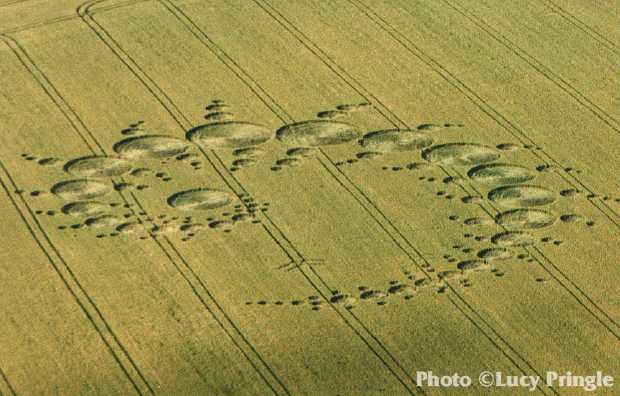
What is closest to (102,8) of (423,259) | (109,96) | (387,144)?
(109,96)

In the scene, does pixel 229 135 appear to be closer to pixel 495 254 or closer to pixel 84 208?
pixel 84 208

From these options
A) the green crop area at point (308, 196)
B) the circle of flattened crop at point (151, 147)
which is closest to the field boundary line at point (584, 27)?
the green crop area at point (308, 196)

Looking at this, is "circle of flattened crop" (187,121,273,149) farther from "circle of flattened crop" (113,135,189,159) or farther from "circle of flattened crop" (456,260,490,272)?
"circle of flattened crop" (456,260,490,272)

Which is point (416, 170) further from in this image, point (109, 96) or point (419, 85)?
point (109, 96)

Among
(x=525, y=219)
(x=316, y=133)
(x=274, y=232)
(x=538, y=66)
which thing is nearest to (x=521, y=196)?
(x=525, y=219)

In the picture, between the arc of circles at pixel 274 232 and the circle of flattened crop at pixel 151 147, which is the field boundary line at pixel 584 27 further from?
the circle of flattened crop at pixel 151 147

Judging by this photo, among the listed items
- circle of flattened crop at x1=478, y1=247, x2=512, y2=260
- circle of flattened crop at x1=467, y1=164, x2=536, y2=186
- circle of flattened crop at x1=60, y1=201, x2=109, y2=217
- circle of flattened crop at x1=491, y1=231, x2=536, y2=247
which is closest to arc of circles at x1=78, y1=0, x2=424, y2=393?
circle of flattened crop at x1=60, y1=201, x2=109, y2=217
